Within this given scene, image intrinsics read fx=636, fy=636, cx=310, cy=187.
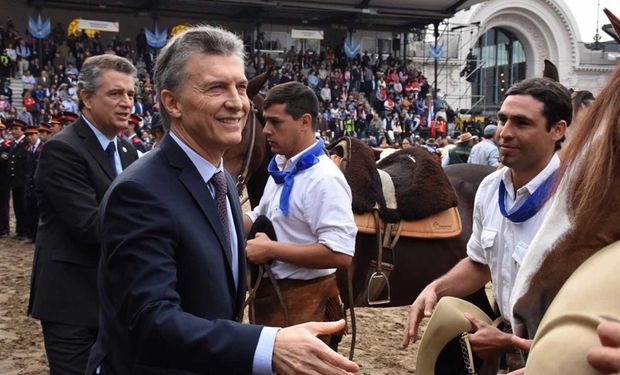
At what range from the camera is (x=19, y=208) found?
1106cm

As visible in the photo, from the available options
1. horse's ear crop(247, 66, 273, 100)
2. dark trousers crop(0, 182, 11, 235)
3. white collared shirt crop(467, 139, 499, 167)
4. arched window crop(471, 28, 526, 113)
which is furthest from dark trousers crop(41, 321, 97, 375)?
arched window crop(471, 28, 526, 113)

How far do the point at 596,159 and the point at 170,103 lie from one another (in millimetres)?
1103

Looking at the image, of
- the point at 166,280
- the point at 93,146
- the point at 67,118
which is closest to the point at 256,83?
the point at 93,146

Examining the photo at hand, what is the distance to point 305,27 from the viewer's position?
1377 inches

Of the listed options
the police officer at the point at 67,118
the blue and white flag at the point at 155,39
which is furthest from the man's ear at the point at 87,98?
the blue and white flag at the point at 155,39

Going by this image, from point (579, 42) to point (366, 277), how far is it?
126 feet

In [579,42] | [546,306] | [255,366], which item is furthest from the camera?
[579,42]

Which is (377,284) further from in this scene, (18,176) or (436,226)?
(18,176)

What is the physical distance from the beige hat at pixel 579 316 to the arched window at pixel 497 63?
40.2 meters

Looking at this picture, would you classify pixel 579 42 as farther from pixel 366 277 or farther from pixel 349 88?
pixel 366 277

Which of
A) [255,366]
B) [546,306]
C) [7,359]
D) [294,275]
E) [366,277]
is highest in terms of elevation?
[546,306]

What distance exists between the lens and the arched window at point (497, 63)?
131ft

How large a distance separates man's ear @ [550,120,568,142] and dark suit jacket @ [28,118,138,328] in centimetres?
186

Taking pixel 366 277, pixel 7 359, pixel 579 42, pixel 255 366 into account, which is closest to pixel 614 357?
pixel 255 366
